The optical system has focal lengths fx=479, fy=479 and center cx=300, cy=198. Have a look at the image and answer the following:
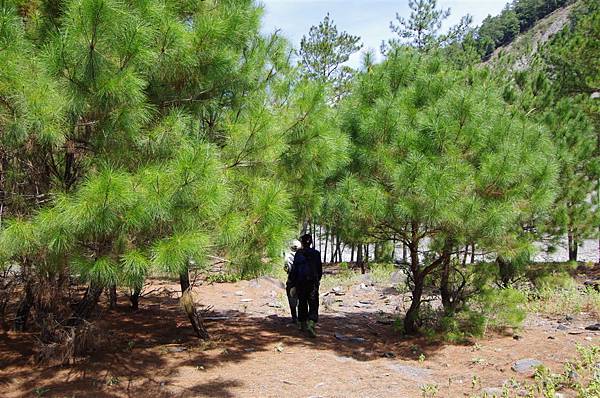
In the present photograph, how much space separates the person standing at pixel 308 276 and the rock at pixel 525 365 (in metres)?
2.61

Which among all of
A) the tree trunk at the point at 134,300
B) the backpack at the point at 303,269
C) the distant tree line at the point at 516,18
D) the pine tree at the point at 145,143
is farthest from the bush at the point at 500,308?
the distant tree line at the point at 516,18

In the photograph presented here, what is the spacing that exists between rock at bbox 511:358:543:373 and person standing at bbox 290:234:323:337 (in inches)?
103

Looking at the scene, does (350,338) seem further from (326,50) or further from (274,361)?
(326,50)

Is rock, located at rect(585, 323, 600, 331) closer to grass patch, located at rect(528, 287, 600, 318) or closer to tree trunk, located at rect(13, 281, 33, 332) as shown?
grass patch, located at rect(528, 287, 600, 318)

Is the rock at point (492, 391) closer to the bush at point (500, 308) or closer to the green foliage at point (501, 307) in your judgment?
the bush at point (500, 308)

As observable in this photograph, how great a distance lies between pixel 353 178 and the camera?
594cm

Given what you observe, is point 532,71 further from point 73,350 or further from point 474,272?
point 73,350

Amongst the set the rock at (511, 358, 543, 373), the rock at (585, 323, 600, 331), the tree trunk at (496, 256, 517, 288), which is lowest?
the rock at (511, 358, 543, 373)

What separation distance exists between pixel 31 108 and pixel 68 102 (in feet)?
0.93

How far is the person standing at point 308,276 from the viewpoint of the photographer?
6.69 metres

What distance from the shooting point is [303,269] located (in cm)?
671

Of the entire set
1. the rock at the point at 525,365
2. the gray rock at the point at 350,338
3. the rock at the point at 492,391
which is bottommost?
the rock at the point at 492,391

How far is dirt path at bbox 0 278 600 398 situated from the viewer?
4777 mm

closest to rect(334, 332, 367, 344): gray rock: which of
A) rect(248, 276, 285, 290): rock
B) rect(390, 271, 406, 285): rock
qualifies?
rect(248, 276, 285, 290): rock
